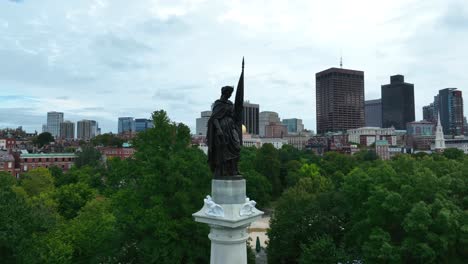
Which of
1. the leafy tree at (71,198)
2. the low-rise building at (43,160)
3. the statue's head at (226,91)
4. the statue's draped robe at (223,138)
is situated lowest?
the leafy tree at (71,198)

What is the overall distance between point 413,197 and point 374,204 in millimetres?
2380

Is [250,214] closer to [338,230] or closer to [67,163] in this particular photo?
[338,230]

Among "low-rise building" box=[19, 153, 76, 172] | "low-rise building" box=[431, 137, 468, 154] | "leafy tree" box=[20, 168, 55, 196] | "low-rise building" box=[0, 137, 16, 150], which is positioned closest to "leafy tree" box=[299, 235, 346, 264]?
"leafy tree" box=[20, 168, 55, 196]

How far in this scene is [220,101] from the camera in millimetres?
12023

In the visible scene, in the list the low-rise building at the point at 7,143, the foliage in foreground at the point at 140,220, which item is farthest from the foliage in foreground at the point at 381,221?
the low-rise building at the point at 7,143

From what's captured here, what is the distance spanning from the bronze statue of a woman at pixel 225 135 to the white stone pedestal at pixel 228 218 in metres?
0.47

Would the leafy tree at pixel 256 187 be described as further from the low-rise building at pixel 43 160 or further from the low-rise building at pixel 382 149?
the low-rise building at pixel 382 149

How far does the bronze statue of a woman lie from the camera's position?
11.5 metres

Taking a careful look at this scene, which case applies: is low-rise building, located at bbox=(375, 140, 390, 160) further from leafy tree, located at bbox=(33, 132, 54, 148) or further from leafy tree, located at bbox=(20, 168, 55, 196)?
leafy tree, located at bbox=(33, 132, 54, 148)

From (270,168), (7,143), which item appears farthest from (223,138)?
(7,143)

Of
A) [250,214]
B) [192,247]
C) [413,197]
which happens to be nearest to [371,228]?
[413,197]

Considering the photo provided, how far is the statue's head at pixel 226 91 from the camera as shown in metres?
12.0

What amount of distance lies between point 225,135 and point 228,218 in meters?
2.60

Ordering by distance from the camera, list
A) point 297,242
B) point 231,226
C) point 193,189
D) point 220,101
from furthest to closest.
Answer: point 297,242, point 193,189, point 220,101, point 231,226
